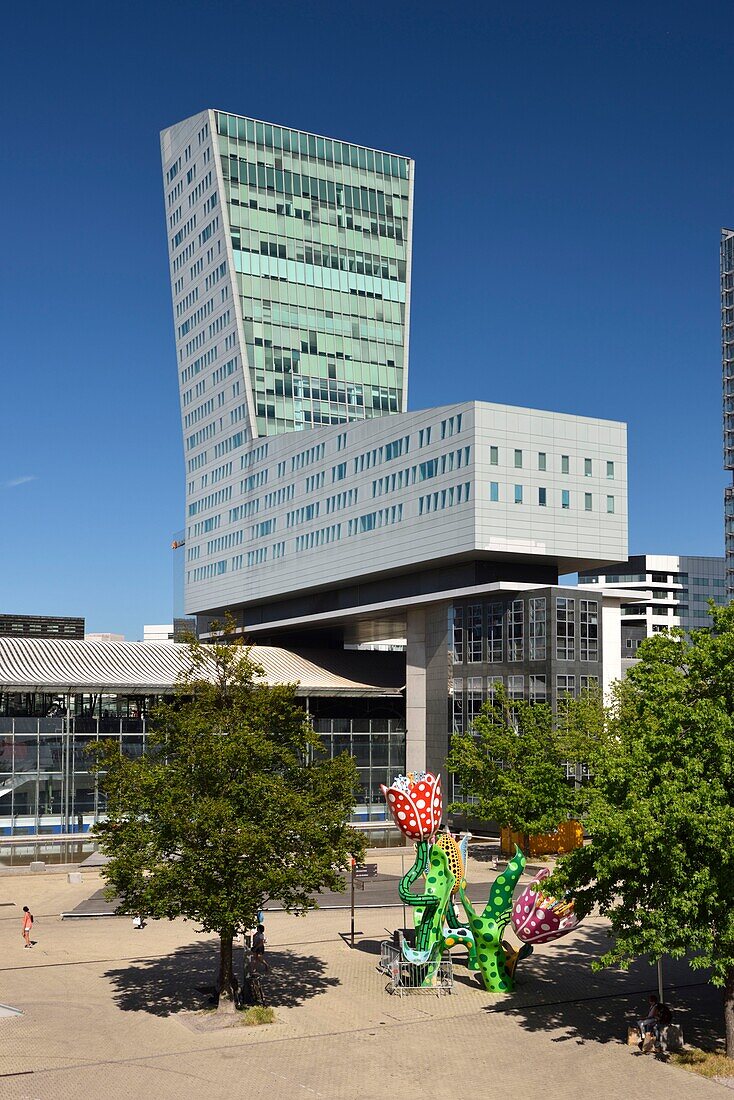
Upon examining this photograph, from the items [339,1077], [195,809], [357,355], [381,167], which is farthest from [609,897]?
[381,167]

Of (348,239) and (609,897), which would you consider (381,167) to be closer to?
(348,239)

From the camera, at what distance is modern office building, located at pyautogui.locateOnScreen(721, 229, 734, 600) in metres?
160

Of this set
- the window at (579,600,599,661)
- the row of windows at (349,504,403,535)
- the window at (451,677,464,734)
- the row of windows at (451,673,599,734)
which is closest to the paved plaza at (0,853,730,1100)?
the row of windows at (451,673,599,734)

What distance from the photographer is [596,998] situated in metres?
31.8

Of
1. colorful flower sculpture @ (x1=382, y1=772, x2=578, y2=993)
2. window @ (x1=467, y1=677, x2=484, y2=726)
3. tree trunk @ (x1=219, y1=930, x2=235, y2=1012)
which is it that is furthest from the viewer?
window @ (x1=467, y1=677, x2=484, y2=726)

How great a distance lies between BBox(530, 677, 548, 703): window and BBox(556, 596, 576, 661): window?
1.69 meters

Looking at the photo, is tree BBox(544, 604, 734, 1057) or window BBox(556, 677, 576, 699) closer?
tree BBox(544, 604, 734, 1057)

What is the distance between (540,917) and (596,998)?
309 cm

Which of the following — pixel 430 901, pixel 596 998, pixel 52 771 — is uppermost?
pixel 430 901

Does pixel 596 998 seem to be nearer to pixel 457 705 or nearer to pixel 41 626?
pixel 457 705

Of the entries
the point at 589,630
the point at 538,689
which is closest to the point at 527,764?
the point at 538,689

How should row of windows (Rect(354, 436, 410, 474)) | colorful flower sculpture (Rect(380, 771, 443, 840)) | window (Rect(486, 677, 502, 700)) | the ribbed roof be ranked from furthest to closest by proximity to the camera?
row of windows (Rect(354, 436, 410, 474))
the ribbed roof
window (Rect(486, 677, 502, 700))
colorful flower sculpture (Rect(380, 771, 443, 840))

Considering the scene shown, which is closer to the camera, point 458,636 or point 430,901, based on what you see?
point 430,901

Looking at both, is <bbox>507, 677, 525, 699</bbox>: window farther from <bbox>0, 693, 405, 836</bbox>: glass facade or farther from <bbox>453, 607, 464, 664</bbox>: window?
<bbox>0, 693, 405, 836</bbox>: glass facade
